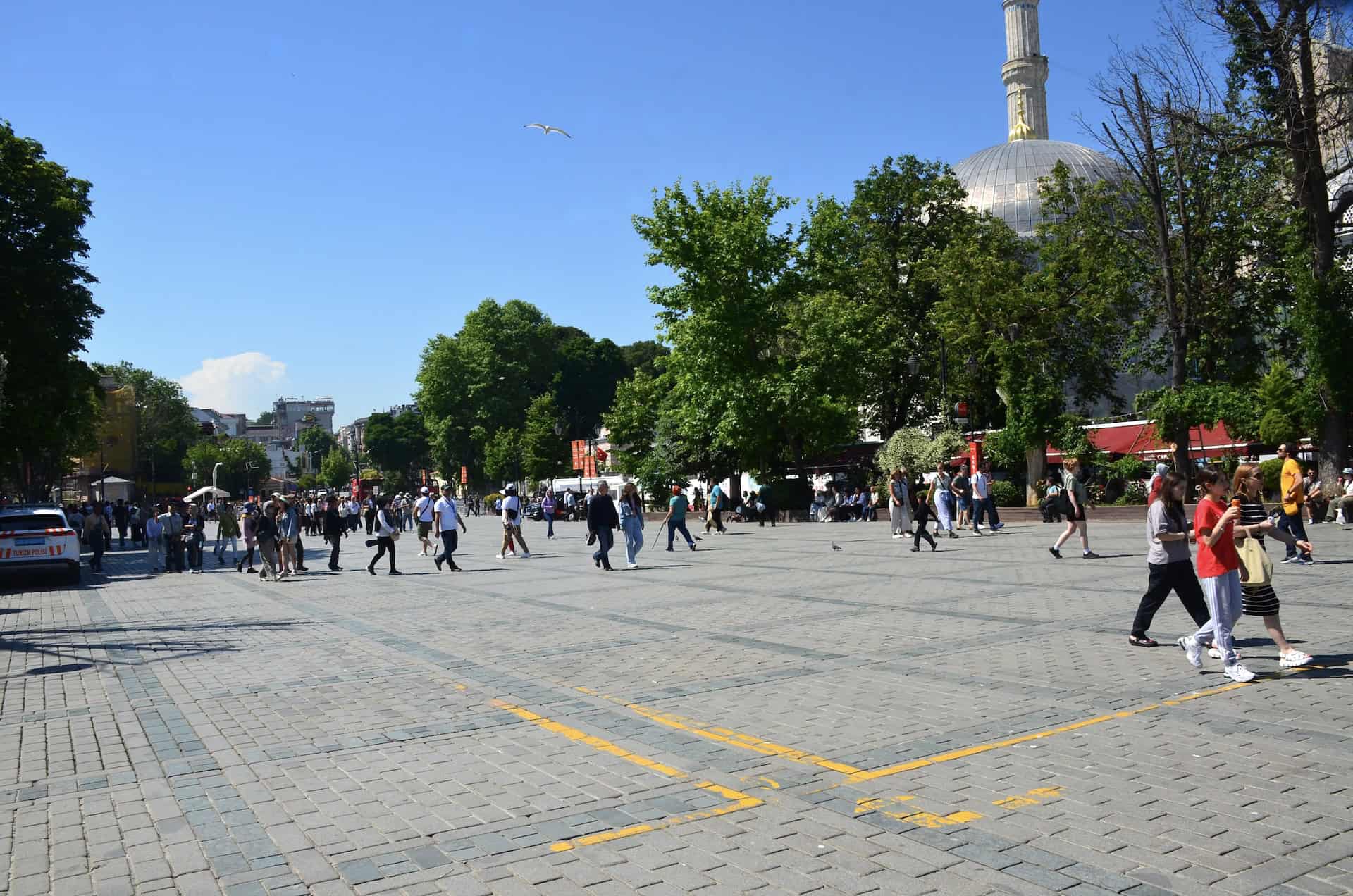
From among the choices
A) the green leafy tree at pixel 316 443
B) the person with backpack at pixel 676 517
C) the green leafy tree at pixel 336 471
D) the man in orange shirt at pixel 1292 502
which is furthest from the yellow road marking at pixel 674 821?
the green leafy tree at pixel 316 443

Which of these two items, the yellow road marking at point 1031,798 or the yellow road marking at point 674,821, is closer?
the yellow road marking at point 674,821

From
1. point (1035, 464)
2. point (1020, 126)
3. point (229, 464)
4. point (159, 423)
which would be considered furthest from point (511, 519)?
point (229, 464)

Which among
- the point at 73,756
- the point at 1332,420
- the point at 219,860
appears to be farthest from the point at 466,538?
the point at 219,860

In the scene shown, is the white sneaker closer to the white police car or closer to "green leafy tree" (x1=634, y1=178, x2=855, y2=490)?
the white police car

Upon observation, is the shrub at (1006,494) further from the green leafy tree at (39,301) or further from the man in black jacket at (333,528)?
the green leafy tree at (39,301)

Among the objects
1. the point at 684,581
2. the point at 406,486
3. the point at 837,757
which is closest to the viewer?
the point at 837,757

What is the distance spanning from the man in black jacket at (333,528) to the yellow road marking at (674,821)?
19015mm

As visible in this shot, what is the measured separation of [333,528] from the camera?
79.3 ft

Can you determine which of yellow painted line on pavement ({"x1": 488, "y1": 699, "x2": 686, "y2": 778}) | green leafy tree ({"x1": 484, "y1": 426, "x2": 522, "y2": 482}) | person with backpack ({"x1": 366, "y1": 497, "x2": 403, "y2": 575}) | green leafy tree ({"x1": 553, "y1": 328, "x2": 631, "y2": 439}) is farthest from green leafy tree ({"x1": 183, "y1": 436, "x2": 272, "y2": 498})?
yellow painted line on pavement ({"x1": 488, "y1": 699, "x2": 686, "y2": 778})

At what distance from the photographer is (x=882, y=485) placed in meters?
42.4

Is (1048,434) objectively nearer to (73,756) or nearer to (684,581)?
(684,581)

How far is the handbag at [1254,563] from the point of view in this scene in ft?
27.9

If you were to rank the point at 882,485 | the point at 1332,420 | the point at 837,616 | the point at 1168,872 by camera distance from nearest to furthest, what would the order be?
the point at 1168,872, the point at 837,616, the point at 1332,420, the point at 882,485

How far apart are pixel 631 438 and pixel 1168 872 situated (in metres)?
53.5
